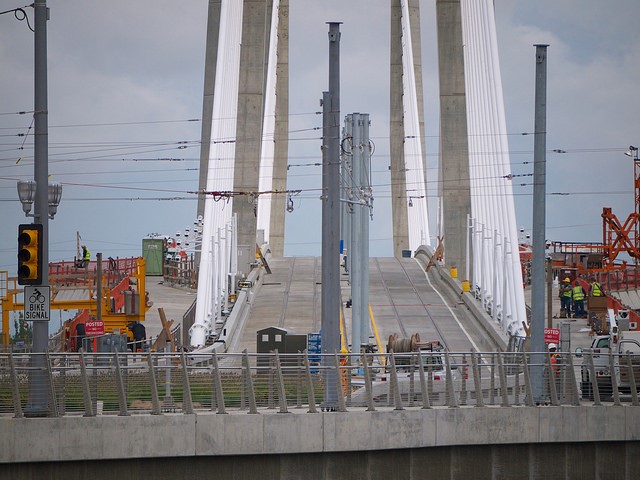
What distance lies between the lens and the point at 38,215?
25.4 m

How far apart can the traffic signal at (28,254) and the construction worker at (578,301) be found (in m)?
40.0

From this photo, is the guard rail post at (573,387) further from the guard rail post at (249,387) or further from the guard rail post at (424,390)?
the guard rail post at (249,387)

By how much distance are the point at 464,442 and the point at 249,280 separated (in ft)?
135

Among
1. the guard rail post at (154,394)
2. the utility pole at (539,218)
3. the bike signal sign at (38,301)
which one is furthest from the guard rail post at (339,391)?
the bike signal sign at (38,301)

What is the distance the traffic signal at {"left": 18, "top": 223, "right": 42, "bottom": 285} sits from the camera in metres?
24.4

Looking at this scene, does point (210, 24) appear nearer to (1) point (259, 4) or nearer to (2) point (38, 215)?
(1) point (259, 4)

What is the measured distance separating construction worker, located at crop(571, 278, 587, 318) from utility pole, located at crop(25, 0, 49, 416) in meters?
39.4

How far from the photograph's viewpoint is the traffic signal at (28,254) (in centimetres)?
2444

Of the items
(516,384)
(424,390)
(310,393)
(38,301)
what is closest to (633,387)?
(516,384)

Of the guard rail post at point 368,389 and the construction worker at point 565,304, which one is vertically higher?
the construction worker at point 565,304

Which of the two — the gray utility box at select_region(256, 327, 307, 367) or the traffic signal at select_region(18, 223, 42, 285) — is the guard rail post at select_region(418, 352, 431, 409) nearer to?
the traffic signal at select_region(18, 223, 42, 285)

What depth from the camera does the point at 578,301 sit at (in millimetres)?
62750

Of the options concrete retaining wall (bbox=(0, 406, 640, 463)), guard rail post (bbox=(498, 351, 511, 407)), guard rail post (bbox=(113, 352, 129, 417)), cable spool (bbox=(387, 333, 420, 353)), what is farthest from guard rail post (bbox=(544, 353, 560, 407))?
cable spool (bbox=(387, 333, 420, 353))

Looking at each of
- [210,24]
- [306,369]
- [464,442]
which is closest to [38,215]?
[306,369]
